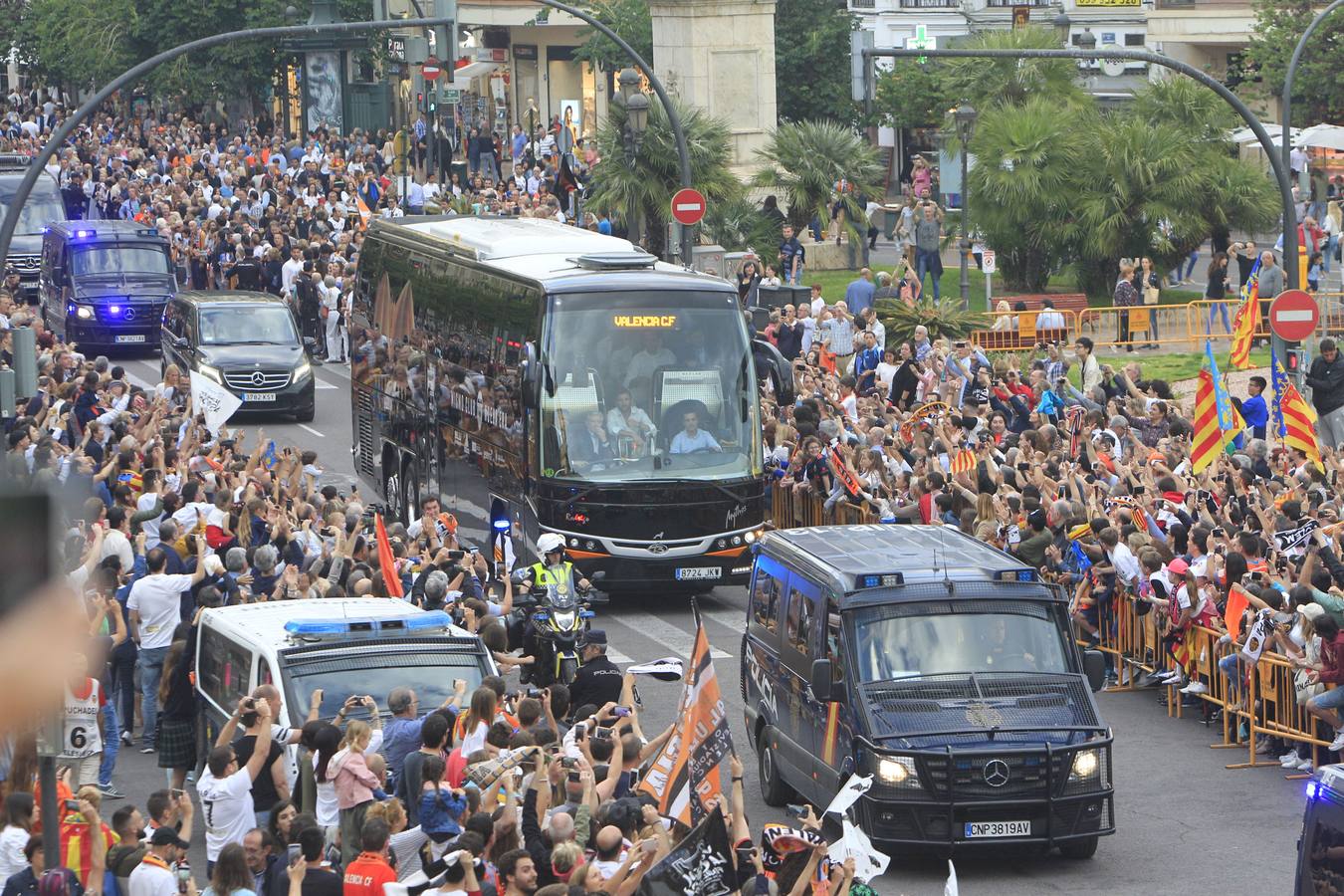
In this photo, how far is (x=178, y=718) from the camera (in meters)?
13.2

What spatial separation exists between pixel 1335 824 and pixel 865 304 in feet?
78.8

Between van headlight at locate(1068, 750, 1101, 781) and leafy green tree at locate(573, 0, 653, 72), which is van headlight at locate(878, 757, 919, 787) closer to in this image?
van headlight at locate(1068, 750, 1101, 781)

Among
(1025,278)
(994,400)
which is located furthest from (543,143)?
(994,400)

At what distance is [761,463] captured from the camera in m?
20.5

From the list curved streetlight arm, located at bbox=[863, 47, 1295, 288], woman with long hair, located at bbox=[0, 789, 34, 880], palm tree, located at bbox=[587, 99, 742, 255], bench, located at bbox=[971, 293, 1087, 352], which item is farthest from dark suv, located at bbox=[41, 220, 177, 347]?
woman with long hair, located at bbox=[0, 789, 34, 880]

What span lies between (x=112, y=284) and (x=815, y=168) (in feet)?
46.6

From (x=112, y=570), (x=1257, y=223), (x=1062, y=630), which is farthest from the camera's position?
(x=1257, y=223)

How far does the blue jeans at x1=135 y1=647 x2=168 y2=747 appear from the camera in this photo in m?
14.7

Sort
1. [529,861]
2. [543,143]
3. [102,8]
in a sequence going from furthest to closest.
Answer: [102,8], [543,143], [529,861]

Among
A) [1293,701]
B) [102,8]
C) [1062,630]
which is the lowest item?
[1293,701]

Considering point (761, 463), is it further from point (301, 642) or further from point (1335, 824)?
point (1335, 824)

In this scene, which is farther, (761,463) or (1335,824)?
(761,463)

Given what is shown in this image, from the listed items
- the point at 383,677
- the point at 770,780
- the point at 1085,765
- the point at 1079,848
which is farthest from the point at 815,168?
the point at 383,677

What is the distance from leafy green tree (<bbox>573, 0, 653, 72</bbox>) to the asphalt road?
4908cm
